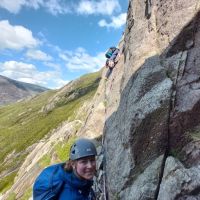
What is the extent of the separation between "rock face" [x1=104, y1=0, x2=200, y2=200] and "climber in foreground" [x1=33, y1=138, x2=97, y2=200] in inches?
248

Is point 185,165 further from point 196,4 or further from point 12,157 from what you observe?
point 12,157

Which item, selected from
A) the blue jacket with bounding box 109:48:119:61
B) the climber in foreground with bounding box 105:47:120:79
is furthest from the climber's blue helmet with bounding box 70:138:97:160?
the blue jacket with bounding box 109:48:119:61

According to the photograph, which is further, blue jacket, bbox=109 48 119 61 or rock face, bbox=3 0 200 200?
blue jacket, bbox=109 48 119 61

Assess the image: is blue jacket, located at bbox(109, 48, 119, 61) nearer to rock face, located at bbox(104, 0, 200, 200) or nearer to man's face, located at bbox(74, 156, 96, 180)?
rock face, located at bbox(104, 0, 200, 200)

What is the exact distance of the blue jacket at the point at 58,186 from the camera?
7852 mm

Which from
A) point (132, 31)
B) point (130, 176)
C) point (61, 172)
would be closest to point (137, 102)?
point (130, 176)

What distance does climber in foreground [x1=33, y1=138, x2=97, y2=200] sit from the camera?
7.86m

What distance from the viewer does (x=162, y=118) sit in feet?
55.8

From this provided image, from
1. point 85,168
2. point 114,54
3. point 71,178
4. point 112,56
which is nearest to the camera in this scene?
point 71,178

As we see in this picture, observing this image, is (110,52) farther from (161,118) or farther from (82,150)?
(82,150)

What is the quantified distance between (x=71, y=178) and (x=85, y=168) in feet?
1.54

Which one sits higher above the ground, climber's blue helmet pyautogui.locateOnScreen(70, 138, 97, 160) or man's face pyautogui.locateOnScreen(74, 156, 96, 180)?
climber's blue helmet pyautogui.locateOnScreen(70, 138, 97, 160)

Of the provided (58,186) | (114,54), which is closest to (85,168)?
(58,186)

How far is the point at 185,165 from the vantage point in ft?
48.6
